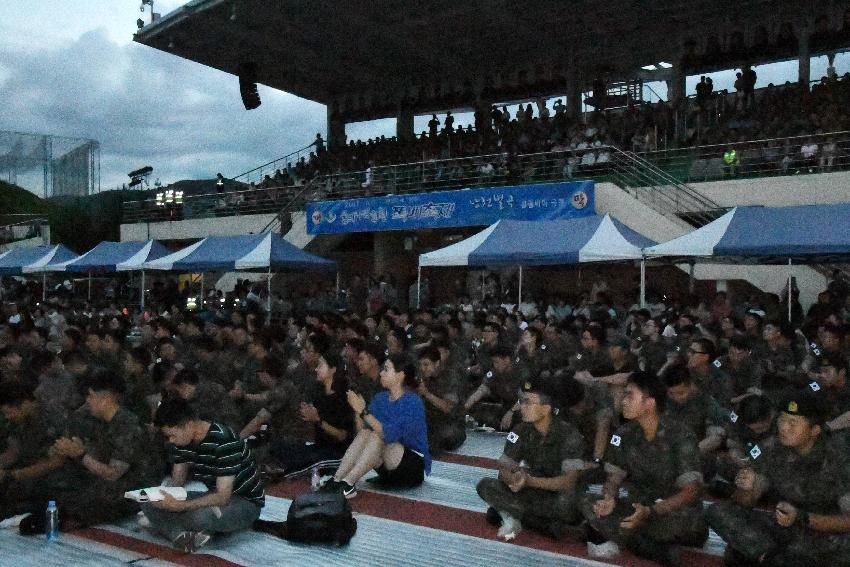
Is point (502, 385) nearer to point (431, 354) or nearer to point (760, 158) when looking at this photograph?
point (431, 354)

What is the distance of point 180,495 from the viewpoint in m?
5.06

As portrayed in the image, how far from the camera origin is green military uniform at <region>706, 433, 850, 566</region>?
4328mm

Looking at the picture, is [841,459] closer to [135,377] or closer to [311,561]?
[311,561]

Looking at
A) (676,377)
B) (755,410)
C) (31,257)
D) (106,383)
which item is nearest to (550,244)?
(676,377)

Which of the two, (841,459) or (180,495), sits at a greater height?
(841,459)

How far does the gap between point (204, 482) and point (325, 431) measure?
1949 mm

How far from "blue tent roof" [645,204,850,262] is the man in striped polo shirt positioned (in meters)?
8.13

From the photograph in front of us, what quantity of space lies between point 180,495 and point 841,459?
3731 mm

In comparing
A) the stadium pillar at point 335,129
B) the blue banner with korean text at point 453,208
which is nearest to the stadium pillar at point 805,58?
the blue banner with korean text at point 453,208

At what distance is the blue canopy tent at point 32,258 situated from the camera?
2233cm

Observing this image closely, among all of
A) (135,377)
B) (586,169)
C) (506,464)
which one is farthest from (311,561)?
(586,169)

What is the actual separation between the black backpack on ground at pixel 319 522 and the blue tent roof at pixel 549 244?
27.6 feet

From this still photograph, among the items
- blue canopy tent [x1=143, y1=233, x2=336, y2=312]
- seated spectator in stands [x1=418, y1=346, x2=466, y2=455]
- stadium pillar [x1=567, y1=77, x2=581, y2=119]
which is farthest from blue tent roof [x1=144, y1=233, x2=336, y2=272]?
stadium pillar [x1=567, y1=77, x2=581, y2=119]

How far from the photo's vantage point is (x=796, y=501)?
14.7 feet
